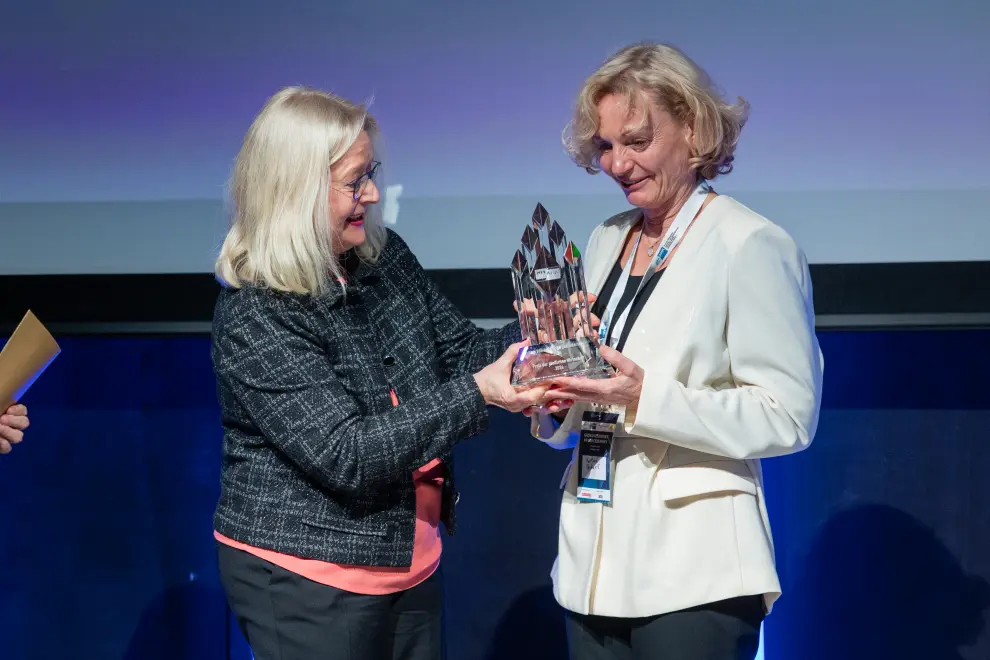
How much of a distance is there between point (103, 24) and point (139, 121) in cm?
28

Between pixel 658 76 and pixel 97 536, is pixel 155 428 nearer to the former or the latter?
pixel 97 536

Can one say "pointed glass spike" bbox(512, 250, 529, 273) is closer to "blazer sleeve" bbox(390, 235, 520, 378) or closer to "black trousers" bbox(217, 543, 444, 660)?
"blazer sleeve" bbox(390, 235, 520, 378)

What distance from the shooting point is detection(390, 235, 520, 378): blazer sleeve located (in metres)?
1.98

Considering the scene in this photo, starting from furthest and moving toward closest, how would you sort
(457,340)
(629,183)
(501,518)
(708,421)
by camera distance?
(501,518)
(457,340)
(629,183)
(708,421)

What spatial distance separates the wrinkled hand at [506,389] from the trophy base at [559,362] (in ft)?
0.03

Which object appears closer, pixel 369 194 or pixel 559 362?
pixel 559 362

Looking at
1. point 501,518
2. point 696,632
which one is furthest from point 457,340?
point 501,518

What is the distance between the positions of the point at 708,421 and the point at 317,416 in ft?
2.01

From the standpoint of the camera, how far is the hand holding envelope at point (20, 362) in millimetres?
1680

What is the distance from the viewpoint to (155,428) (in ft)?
9.62

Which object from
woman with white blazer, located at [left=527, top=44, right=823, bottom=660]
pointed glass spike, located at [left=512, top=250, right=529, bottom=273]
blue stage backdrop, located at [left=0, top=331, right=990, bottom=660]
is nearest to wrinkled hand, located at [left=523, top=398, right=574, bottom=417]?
woman with white blazer, located at [left=527, top=44, right=823, bottom=660]

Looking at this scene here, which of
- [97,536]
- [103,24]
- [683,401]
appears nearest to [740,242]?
[683,401]

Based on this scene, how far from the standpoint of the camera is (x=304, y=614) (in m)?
1.60

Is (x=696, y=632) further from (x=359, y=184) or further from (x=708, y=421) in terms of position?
(x=359, y=184)
